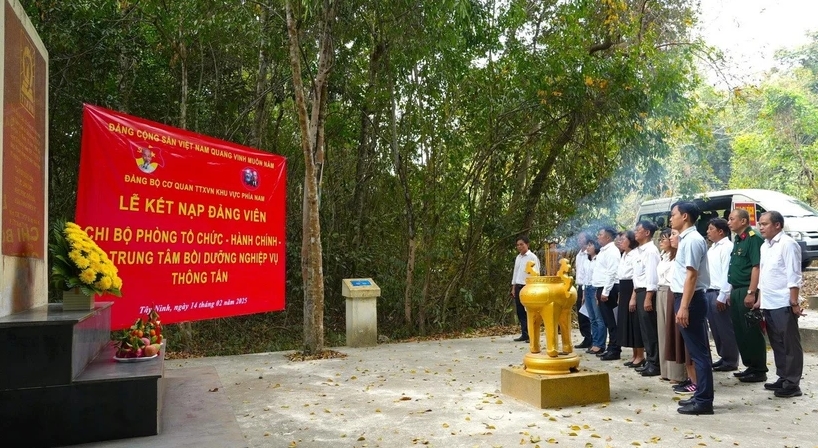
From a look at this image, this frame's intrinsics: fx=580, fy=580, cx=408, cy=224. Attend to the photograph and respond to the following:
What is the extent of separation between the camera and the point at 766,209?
11.1 metres

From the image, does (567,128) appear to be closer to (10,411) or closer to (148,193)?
(148,193)

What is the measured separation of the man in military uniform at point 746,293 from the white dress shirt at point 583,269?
1784 millimetres

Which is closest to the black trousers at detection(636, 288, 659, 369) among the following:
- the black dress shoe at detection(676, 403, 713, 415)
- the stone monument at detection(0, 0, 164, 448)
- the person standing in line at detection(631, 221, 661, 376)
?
the person standing in line at detection(631, 221, 661, 376)

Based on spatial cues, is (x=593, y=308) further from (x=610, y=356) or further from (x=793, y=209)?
(x=793, y=209)

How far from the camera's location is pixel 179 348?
27.4 feet

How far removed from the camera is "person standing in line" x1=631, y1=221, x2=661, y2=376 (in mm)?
5641

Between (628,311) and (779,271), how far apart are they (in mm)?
1803

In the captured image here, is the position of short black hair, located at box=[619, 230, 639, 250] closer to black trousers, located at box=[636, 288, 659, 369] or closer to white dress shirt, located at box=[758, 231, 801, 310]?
black trousers, located at box=[636, 288, 659, 369]

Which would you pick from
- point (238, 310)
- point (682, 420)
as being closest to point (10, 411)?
point (238, 310)

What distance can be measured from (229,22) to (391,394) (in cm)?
552

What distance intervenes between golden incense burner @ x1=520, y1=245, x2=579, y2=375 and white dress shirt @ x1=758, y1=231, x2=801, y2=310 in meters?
1.65

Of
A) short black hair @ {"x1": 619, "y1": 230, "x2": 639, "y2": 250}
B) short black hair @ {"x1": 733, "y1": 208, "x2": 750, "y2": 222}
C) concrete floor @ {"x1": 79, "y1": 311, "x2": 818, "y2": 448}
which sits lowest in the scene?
concrete floor @ {"x1": 79, "y1": 311, "x2": 818, "y2": 448}

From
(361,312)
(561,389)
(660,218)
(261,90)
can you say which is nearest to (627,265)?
(561,389)

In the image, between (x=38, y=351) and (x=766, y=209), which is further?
(x=766, y=209)
